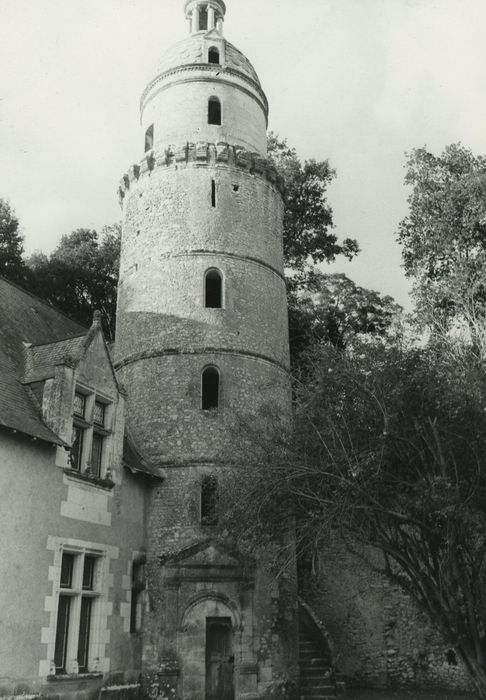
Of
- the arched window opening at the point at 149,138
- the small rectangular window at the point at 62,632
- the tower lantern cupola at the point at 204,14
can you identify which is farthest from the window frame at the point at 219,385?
the tower lantern cupola at the point at 204,14

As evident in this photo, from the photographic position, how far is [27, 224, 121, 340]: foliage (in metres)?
30.5

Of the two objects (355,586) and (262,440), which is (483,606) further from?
(355,586)

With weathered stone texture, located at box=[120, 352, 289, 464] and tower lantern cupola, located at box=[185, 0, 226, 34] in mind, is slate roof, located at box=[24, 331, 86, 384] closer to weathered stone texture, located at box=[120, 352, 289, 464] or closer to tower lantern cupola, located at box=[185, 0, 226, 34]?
weathered stone texture, located at box=[120, 352, 289, 464]

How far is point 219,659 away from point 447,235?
1562 centimetres

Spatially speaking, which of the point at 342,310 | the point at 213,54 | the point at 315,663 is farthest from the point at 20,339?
the point at 342,310

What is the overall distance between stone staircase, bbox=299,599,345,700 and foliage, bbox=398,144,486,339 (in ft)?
33.2

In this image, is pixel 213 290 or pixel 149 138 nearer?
pixel 213 290

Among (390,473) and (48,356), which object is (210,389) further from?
(390,473)

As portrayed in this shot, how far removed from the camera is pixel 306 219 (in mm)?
31406

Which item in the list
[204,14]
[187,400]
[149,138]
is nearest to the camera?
[187,400]

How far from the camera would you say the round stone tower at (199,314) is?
16.5m

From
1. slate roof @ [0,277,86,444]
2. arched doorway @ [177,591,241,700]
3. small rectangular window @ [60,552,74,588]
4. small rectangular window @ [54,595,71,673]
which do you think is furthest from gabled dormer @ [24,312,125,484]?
arched doorway @ [177,591,241,700]

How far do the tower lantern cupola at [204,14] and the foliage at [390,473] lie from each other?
1390cm

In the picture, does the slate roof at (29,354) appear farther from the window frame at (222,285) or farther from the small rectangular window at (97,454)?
the window frame at (222,285)
